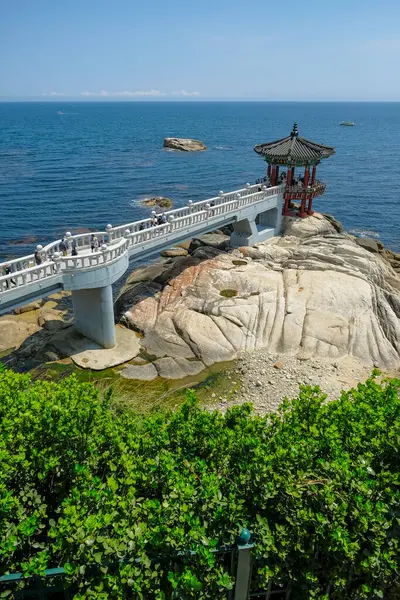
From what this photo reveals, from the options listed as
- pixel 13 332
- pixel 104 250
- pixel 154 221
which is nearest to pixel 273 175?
pixel 154 221

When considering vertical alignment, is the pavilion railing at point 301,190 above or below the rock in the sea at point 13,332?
above

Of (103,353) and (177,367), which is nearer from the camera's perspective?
(177,367)

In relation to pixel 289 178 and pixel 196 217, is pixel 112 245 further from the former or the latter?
pixel 289 178

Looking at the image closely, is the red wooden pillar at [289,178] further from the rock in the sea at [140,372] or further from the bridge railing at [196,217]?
the rock in the sea at [140,372]

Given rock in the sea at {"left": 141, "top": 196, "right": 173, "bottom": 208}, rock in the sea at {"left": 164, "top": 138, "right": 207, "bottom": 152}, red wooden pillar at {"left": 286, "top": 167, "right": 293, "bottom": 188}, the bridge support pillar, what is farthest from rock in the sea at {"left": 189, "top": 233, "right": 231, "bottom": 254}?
rock in the sea at {"left": 164, "top": 138, "right": 207, "bottom": 152}

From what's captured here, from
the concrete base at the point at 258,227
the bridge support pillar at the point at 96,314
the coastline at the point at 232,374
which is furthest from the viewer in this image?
the concrete base at the point at 258,227

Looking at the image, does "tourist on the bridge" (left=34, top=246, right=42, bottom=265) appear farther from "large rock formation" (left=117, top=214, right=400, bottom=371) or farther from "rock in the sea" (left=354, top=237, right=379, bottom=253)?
"rock in the sea" (left=354, top=237, right=379, bottom=253)

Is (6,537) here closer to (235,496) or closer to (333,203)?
(235,496)

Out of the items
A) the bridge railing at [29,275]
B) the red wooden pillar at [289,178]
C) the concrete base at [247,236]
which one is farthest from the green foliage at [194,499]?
the red wooden pillar at [289,178]
